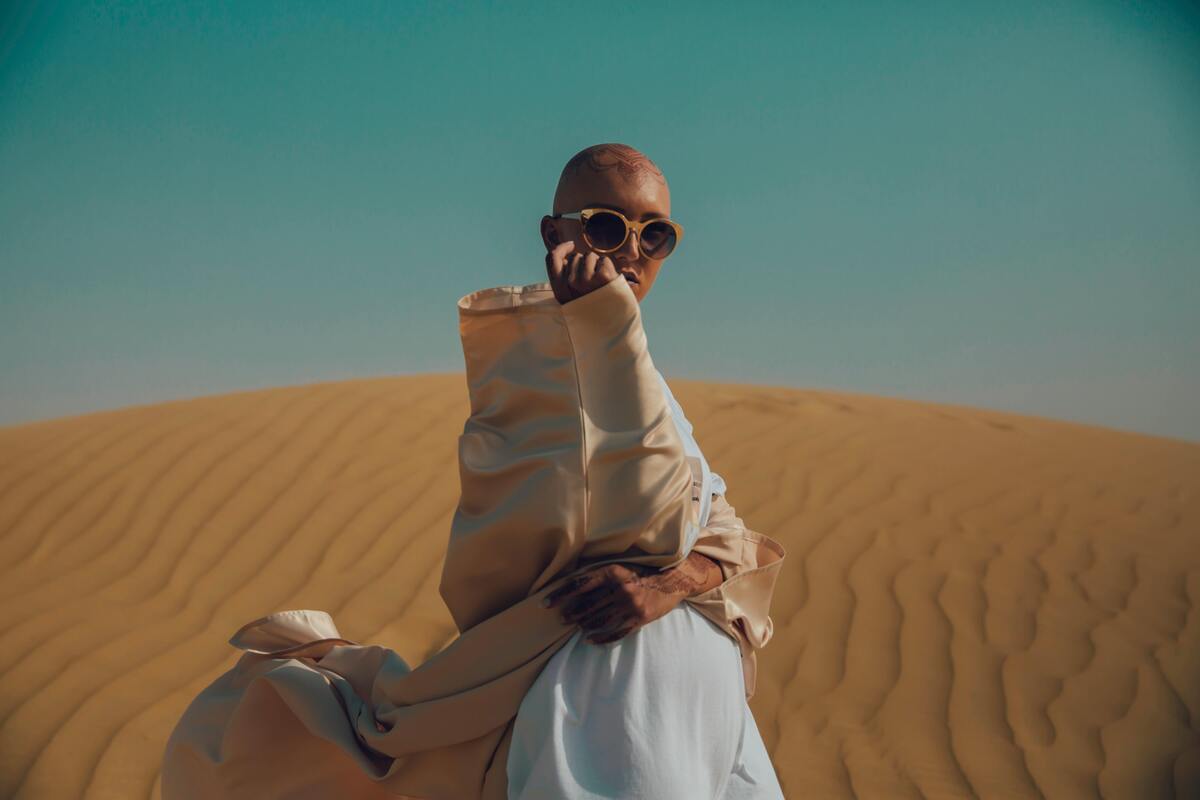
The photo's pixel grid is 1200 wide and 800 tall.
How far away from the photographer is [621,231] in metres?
2.19

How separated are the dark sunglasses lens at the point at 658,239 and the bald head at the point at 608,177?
48mm

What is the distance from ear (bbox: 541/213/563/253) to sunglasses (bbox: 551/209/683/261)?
0.18 feet

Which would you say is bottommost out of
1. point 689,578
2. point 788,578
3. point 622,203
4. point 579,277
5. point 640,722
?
point 788,578

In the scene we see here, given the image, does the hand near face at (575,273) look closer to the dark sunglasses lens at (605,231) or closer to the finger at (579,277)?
the finger at (579,277)

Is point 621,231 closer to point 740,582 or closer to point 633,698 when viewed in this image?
point 740,582

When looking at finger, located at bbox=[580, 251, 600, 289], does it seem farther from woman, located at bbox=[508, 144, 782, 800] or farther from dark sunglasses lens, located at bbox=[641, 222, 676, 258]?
dark sunglasses lens, located at bbox=[641, 222, 676, 258]

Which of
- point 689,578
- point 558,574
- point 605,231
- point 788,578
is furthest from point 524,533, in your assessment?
point 788,578

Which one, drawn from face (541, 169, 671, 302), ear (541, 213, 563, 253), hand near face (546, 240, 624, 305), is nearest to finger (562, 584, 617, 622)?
hand near face (546, 240, 624, 305)

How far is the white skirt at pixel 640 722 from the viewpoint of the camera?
6.03ft

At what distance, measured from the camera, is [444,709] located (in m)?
2.01

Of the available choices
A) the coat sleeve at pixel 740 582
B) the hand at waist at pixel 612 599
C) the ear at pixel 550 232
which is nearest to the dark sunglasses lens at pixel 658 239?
the ear at pixel 550 232

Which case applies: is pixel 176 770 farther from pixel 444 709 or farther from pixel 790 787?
pixel 790 787

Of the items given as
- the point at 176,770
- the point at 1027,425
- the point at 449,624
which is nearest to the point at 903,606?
the point at 449,624

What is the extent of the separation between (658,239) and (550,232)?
0.74 feet
